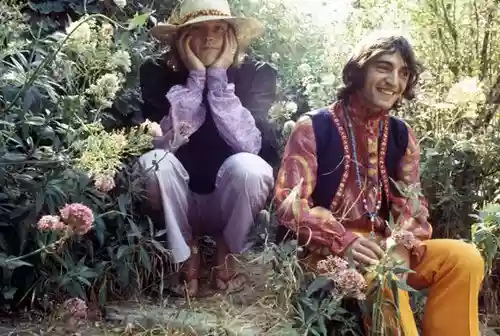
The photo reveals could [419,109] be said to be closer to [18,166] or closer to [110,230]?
[110,230]

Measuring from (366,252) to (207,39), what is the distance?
976mm

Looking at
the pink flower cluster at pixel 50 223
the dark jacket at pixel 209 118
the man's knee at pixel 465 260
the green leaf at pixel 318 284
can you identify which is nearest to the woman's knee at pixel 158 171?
the dark jacket at pixel 209 118

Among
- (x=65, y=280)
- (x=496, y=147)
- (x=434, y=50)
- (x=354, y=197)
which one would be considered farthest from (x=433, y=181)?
(x=65, y=280)

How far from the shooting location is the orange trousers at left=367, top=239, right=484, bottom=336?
76.9 inches

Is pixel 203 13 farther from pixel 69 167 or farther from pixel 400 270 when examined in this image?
pixel 400 270

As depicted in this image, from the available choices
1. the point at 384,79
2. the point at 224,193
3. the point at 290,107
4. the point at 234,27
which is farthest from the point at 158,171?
the point at 384,79

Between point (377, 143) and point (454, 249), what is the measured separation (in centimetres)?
39

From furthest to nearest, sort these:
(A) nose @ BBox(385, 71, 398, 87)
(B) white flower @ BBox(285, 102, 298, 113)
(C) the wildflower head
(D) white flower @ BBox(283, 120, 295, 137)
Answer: (B) white flower @ BBox(285, 102, 298, 113) → (D) white flower @ BBox(283, 120, 295, 137) → (A) nose @ BBox(385, 71, 398, 87) → (C) the wildflower head

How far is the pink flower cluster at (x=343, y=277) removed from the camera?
187 centimetres

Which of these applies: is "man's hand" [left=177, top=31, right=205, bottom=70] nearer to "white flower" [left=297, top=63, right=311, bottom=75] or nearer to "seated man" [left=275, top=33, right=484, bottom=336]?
"seated man" [left=275, top=33, right=484, bottom=336]

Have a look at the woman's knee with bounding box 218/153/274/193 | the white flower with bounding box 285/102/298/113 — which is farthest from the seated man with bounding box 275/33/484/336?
the white flower with bounding box 285/102/298/113

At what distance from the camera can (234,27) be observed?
8.42 feet

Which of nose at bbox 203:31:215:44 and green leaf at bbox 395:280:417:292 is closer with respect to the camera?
green leaf at bbox 395:280:417:292

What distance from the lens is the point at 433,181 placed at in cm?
282
